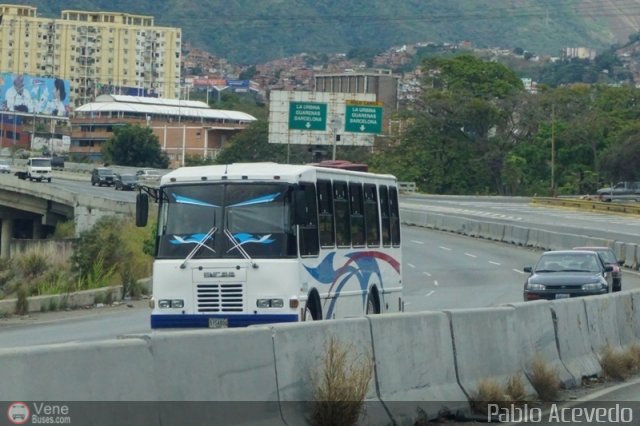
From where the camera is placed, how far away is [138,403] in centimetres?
872

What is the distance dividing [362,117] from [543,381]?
65718 millimetres

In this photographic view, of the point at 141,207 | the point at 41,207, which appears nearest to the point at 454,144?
the point at 41,207

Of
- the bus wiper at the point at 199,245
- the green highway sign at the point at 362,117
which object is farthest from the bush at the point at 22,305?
the green highway sign at the point at 362,117

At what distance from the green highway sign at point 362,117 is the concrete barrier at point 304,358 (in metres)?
68.1

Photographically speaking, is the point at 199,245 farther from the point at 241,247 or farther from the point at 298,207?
the point at 298,207

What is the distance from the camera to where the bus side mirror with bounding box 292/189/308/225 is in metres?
18.7

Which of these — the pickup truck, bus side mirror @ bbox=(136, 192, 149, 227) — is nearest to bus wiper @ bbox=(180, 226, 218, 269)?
bus side mirror @ bbox=(136, 192, 149, 227)

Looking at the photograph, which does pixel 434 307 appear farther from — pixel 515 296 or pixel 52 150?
pixel 52 150

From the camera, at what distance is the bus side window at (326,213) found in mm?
20000

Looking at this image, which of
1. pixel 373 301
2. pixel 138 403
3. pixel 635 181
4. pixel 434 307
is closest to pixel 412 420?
pixel 138 403

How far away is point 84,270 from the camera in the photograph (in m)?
38.5

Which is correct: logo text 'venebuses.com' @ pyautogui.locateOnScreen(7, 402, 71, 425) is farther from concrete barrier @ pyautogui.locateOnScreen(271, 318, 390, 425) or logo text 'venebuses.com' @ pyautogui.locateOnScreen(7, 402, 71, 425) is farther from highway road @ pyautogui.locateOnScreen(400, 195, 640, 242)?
highway road @ pyautogui.locateOnScreen(400, 195, 640, 242)

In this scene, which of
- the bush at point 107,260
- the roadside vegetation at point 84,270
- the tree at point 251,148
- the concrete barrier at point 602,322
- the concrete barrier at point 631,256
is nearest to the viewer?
the concrete barrier at point 602,322

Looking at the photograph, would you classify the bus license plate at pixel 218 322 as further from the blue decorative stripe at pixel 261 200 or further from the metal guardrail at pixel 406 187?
the metal guardrail at pixel 406 187
